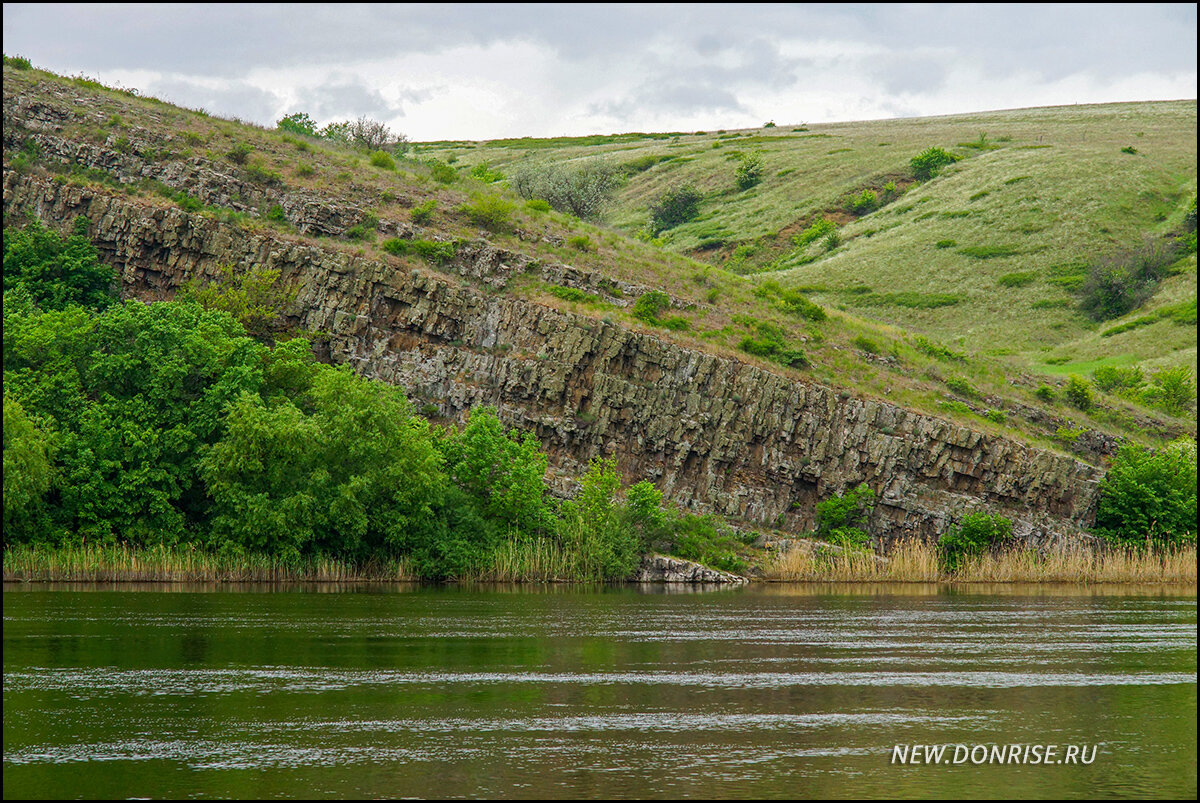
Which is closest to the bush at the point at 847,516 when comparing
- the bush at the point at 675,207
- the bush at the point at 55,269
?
the bush at the point at 55,269

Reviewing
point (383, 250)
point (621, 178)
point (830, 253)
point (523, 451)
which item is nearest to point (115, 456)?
point (523, 451)

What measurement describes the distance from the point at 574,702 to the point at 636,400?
161 feet

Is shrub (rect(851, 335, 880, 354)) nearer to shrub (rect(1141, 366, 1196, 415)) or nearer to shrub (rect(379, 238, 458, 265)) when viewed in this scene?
shrub (rect(1141, 366, 1196, 415))

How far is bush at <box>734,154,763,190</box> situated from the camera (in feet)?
574

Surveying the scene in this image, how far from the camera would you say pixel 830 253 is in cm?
13638

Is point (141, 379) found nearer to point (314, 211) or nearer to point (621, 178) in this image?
point (314, 211)

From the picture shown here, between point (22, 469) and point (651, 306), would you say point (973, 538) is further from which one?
point (22, 469)

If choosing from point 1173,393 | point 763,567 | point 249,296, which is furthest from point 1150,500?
point 249,296

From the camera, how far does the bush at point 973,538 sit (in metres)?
64.9

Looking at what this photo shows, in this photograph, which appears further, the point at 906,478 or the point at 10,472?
the point at 906,478

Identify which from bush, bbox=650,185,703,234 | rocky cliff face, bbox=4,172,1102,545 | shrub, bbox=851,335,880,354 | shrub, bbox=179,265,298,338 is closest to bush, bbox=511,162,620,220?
bush, bbox=650,185,703,234

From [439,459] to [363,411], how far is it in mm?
4601

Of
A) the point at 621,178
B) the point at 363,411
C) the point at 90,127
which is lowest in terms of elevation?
the point at 363,411

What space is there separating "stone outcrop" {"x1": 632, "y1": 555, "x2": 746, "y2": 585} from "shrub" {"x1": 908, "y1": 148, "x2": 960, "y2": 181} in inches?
4608
